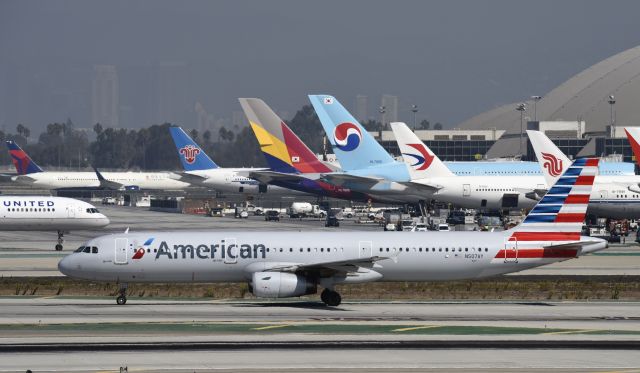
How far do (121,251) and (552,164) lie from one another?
58687 millimetres

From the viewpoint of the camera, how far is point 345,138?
111 metres

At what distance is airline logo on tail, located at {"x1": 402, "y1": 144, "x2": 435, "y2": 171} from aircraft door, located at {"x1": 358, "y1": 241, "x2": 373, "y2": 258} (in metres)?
56.1

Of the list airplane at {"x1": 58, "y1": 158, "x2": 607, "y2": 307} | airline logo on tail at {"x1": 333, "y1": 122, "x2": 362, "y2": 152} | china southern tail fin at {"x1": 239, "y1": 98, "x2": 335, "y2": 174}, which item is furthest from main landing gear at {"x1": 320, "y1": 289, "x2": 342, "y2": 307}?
china southern tail fin at {"x1": 239, "y1": 98, "x2": 335, "y2": 174}

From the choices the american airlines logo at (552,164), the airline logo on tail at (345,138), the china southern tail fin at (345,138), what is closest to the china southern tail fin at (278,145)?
the china southern tail fin at (345,138)

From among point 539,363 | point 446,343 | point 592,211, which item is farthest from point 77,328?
point 592,211

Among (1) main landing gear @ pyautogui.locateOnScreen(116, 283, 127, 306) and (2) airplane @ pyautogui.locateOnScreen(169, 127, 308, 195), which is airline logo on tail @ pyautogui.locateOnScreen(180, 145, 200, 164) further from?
(1) main landing gear @ pyautogui.locateOnScreen(116, 283, 127, 306)

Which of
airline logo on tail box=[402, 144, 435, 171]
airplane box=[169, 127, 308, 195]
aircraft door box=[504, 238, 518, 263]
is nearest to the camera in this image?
aircraft door box=[504, 238, 518, 263]

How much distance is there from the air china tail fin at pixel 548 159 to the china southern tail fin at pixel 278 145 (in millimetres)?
22941

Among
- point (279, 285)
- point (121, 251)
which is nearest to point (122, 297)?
point (121, 251)

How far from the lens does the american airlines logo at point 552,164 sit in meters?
102

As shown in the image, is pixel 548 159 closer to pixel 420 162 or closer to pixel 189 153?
pixel 420 162

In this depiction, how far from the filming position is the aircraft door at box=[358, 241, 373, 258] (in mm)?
53906

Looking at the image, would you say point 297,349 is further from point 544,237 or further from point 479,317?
point 544,237

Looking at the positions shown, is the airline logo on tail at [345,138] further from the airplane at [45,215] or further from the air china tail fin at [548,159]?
the airplane at [45,215]
